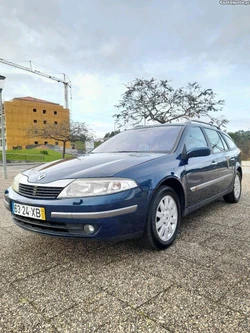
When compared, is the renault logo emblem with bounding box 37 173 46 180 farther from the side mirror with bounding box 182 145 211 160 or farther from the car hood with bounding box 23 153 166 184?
the side mirror with bounding box 182 145 211 160

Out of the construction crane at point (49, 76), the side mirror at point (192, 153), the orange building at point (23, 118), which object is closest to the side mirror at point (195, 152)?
the side mirror at point (192, 153)

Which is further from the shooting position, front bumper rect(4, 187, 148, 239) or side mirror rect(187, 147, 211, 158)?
side mirror rect(187, 147, 211, 158)

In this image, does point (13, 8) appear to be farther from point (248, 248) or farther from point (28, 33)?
point (248, 248)

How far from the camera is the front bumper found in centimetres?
202

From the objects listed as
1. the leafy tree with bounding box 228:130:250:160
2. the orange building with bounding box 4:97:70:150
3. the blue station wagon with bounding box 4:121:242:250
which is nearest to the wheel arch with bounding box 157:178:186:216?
the blue station wagon with bounding box 4:121:242:250

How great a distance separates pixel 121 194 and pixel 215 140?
2.59m

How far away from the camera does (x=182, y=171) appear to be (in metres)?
2.78

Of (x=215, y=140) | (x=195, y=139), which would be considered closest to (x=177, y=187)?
(x=195, y=139)

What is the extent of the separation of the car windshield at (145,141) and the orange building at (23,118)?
172 ft

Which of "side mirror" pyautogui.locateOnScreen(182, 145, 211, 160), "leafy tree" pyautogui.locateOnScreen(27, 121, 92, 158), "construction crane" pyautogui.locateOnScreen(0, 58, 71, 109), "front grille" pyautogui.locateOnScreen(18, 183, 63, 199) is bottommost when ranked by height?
"front grille" pyautogui.locateOnScreen(18, 183, 63, 199)

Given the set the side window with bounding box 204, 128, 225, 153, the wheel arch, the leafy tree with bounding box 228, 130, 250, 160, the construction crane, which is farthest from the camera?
the construction crane

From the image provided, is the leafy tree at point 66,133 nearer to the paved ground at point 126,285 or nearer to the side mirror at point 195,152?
the side mirror at point 195,152

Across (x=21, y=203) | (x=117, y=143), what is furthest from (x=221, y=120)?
(x=21, y=203)

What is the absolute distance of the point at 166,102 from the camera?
622 inches
